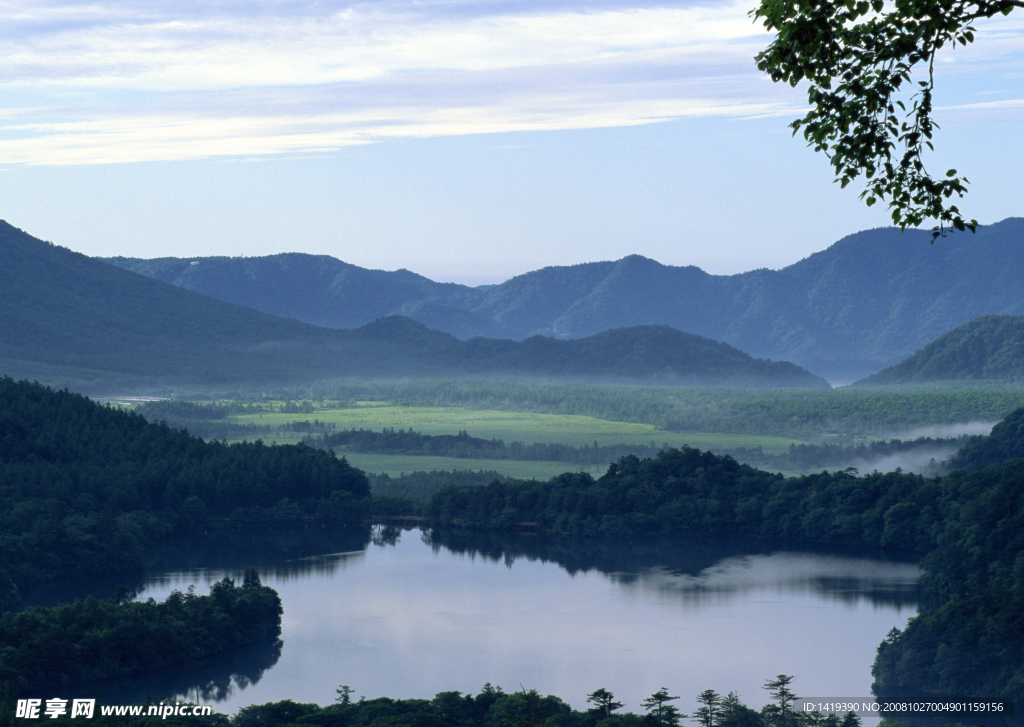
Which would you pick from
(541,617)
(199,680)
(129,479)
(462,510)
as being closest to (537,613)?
(541,617)

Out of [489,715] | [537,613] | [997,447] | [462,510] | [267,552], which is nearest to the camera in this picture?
[489,715]

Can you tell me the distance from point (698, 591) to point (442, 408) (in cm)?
11896

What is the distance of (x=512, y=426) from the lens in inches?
5797

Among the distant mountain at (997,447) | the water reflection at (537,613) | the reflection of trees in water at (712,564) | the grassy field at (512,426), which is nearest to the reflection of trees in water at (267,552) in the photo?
the water reflection at (537,613)

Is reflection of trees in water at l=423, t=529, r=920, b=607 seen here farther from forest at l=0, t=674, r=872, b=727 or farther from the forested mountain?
forest at l=0, t=674, r=872, b=727

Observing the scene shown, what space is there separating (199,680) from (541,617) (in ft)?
56.6

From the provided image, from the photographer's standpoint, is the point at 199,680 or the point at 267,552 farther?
the point at 267,552

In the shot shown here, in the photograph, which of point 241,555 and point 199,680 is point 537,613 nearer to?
point 199,680

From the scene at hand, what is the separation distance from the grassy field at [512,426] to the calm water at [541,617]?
52.8m

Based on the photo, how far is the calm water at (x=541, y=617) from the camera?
1687 inches

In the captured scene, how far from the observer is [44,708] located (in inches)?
1325

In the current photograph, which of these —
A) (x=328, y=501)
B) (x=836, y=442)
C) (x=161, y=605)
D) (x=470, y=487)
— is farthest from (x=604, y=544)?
(x=836, y=442)

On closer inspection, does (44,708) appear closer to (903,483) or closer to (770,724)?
(770,724)

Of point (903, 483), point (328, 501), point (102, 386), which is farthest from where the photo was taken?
point (102, 386)
